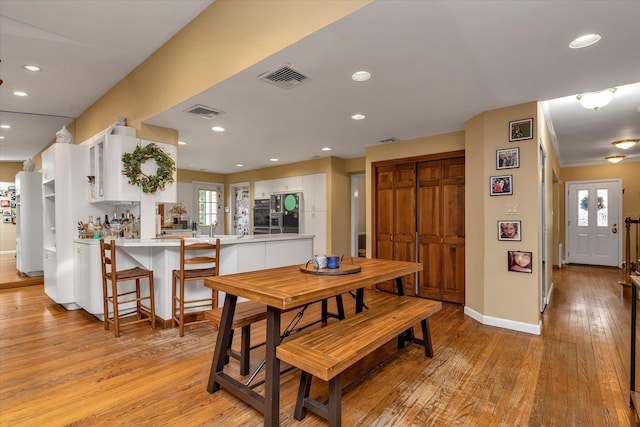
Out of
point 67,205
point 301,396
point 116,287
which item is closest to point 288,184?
point 67,205

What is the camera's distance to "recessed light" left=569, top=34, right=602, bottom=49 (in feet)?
6.81

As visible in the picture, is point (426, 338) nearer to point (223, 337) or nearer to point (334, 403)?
point (334, 403)

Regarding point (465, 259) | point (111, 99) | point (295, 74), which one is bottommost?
point (465, 259)

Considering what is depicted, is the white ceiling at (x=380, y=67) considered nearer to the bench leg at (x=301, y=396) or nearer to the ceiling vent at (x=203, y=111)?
the ceiling vent at (x=203, y=111)

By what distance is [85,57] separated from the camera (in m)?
3.36

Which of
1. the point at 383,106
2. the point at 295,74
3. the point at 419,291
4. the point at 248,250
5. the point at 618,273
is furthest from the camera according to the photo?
the point at 618,273

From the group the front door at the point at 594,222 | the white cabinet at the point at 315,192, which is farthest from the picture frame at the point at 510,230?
the front door at the point at 594,222

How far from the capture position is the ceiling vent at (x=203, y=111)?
3308 mm

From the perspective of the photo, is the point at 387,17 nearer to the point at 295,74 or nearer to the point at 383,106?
the point at 295,74

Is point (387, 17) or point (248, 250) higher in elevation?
point (387, 17)

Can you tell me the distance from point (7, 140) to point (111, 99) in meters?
3.30

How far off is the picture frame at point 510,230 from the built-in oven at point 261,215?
4931mm

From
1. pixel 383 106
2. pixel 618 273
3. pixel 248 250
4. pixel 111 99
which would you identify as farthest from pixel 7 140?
pixel 618 273

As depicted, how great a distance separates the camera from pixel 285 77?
8.47 feet
